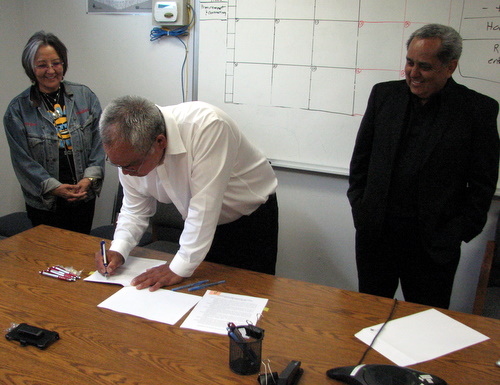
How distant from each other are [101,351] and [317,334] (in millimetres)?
629

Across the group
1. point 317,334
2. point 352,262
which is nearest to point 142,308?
point 317,334

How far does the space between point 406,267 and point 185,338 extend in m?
1.18

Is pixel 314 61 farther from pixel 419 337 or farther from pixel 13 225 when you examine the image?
pixel 13 225

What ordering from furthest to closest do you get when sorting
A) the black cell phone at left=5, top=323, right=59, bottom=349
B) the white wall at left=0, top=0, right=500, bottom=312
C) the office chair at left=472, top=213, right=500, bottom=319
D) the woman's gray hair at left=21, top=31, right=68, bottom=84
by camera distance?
the white wall at left=0, top=0, right=500, bottom=312, the woman's gray hair at left=21, top=31, right=68, bottom=84, the office chair at left=472, top=213, right=500, bottom=319, the black cell phone at left=5, top=323, right=59, bottom=349

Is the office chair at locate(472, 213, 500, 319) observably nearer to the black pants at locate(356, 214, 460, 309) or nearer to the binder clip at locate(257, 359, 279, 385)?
the black pants at locate(356, 214, 460, 309)

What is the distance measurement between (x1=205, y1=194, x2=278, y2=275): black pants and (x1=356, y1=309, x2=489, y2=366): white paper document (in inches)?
32.0

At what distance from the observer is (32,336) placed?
1.27m

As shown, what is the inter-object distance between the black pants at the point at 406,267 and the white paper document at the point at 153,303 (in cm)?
95

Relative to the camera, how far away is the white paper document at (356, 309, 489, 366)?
4.11 feet

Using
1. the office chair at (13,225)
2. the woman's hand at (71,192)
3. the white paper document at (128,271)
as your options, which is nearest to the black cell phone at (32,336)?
the white paper document at (128,271)

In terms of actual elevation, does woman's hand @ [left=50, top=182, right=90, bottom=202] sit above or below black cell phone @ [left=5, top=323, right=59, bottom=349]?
above

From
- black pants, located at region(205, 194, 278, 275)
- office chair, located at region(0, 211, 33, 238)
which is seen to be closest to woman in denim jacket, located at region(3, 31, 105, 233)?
office chair, located at region(0, 211, 33, 238)

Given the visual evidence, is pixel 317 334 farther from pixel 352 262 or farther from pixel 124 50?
pixel 124 50

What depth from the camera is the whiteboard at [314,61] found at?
2.33m
